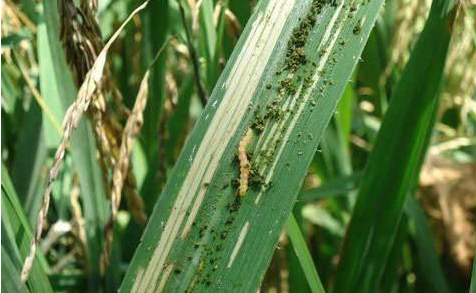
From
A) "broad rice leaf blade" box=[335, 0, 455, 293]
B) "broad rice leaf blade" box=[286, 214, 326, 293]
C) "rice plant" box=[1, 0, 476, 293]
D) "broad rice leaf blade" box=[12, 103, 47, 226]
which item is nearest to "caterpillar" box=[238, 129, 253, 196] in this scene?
"rice plant" box=[1, 0, 476, 293]

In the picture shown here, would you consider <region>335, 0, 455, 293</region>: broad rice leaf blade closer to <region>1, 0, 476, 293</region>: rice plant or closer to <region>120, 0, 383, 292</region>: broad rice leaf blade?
<region>1, 0, 476, 293</region>: rice plant

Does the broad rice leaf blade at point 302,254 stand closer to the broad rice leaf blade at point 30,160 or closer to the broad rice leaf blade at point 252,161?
the broad rice leaf blade at point 252,161

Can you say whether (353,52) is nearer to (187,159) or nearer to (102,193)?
(187,159)

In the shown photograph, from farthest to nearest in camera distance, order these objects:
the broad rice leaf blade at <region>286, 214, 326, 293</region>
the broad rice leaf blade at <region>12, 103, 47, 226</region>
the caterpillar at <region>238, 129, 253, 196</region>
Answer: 1. the broad rice leaf blade at <region>12, 103, 47, 226</region>
2. the broad rice leaf blade at <region>286, 214, 326, 293</region>
3. the caterpillar at <region>238, 129, 253, 196</region>

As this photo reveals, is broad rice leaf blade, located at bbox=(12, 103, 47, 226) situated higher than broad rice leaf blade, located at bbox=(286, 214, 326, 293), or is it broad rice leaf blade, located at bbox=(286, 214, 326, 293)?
broad rice leaf blade, located at bbox=(286, 214, 326, 293)

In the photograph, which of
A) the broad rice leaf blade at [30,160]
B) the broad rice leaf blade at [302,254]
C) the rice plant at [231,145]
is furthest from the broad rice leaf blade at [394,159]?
the broad rice leaf blade at [30,160]

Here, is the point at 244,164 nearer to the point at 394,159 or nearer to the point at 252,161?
the point at 252,161

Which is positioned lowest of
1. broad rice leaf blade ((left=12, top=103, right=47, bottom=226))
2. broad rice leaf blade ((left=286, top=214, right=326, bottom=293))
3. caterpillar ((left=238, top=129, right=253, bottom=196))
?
broad rice leaf blade ((left=12, top=103, right=47, bottom=226))

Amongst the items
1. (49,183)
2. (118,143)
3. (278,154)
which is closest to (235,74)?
(278,154)
